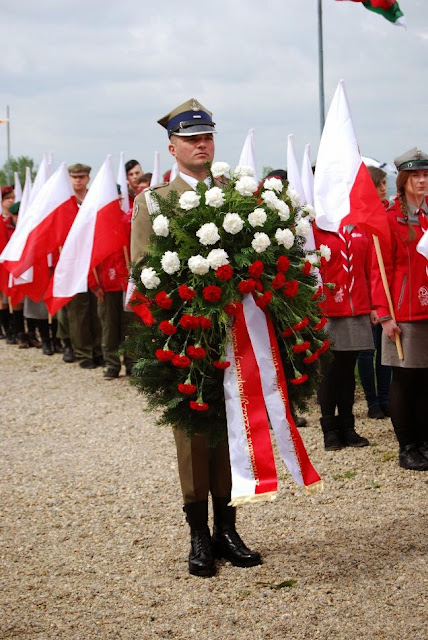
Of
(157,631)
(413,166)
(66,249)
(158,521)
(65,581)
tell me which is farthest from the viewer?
(66,249)

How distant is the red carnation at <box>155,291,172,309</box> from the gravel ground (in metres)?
1.46

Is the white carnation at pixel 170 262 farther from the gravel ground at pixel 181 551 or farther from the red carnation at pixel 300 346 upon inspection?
the gravel ground at pixel 181 551

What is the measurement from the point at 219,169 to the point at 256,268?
571mm

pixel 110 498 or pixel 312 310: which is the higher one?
pixel 312 310

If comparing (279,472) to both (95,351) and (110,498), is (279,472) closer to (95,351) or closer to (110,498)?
→ (110,498)

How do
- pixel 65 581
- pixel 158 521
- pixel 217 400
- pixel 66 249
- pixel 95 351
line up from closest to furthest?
pixel 217 400
pixel 65 581
pixel 158 521
pixel 66 249
pixel 95 351

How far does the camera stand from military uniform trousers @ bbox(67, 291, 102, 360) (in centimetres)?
1314

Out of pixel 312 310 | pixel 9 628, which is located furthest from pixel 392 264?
pixel 9 628

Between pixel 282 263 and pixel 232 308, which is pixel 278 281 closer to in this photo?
pixel 282 263

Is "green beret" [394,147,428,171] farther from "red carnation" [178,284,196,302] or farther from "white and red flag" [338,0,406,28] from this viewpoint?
"red carnation" [178,284,196,302]

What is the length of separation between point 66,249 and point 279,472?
4.03 metres

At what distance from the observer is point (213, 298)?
4.60 meters

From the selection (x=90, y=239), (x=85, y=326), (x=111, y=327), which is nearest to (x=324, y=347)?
(x=90, y=239)

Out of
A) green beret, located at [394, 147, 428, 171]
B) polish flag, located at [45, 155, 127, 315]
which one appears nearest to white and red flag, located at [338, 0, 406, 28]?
green beret, located at [394, 147, 428, 171]
